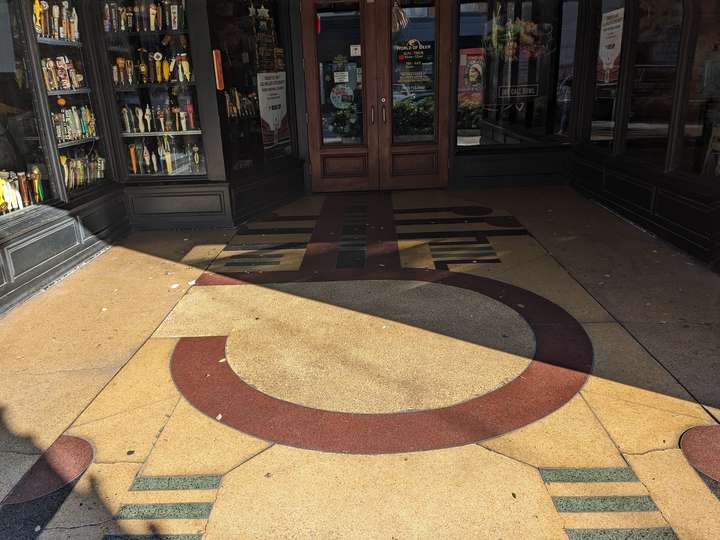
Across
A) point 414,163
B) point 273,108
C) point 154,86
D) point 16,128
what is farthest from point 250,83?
point 16,128

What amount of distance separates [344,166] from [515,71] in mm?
2862

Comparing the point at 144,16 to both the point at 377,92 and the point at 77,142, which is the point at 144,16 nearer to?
the point at 77,142

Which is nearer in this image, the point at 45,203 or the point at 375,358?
the point at 375,358

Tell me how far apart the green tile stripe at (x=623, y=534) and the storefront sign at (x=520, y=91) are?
23.3ft

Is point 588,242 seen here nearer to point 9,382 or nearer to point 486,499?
point 486,499

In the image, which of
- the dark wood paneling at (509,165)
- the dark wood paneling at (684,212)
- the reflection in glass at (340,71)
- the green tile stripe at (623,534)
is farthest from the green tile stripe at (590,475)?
the reflection in glass at (340,71)

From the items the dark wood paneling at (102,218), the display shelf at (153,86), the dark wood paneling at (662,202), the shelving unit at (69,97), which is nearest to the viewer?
the dark wood paneling at (662,202)

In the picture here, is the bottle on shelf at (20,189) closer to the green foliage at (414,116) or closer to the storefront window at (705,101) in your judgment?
the green foliage at (414,116)

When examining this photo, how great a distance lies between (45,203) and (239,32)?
9.96ft

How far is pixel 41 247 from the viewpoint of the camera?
16.6ft

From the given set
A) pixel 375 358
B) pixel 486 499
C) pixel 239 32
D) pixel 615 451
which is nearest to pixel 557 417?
pixel 615 451

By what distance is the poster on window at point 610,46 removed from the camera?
6.95 meters

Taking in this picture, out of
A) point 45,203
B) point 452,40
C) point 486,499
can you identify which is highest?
point 452,40

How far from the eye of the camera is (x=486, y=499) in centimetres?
247
